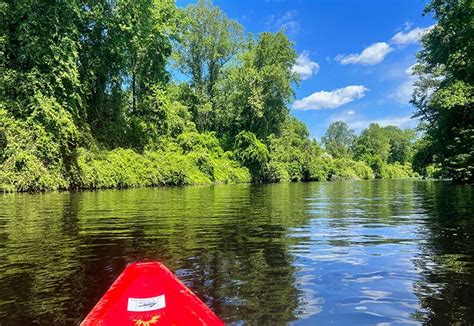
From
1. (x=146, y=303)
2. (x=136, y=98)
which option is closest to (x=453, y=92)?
(x=136, y=98)

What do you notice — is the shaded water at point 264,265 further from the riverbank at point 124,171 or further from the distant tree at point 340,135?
the distant tree at point 340,135

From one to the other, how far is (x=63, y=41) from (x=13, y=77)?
3.59 m

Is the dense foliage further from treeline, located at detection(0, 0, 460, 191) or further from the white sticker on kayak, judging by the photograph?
the white sticker on kayak

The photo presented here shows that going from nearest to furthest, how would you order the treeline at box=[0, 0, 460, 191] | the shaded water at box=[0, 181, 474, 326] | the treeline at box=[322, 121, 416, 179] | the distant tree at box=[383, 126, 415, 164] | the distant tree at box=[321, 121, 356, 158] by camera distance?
the shaded water at box=[0, 181, 474, 326]
the treeline at box=[0, 0, 460, 191]
the treeline at box=[322, 121, 416, 179]
the distant tree at box=[383, 126, 415, 164]
the distant tree at box=[321, 121, 356, 158]

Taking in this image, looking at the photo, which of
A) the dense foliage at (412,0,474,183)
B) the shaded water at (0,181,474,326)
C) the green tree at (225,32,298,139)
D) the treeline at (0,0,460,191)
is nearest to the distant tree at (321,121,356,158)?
the treeline at (0,0,460,191)

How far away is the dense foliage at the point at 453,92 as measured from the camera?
91.8 ft

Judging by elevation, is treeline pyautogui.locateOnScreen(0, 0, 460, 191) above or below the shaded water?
above

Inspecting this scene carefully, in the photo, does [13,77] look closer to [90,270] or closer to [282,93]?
[90,270]

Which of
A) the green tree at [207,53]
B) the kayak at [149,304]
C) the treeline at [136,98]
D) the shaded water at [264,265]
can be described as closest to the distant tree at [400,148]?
the treeline at [136,98]

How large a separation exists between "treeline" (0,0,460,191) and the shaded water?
14.8 meters

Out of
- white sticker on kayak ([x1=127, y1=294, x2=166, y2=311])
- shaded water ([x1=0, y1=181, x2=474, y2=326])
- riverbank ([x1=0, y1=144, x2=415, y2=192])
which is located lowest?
shaded water ([x1=0, y1=181, x2=474, y2=326])

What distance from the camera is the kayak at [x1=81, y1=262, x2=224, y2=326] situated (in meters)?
3.20

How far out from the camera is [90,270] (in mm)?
6098

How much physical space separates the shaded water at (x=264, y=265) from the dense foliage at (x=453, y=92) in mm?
19595
